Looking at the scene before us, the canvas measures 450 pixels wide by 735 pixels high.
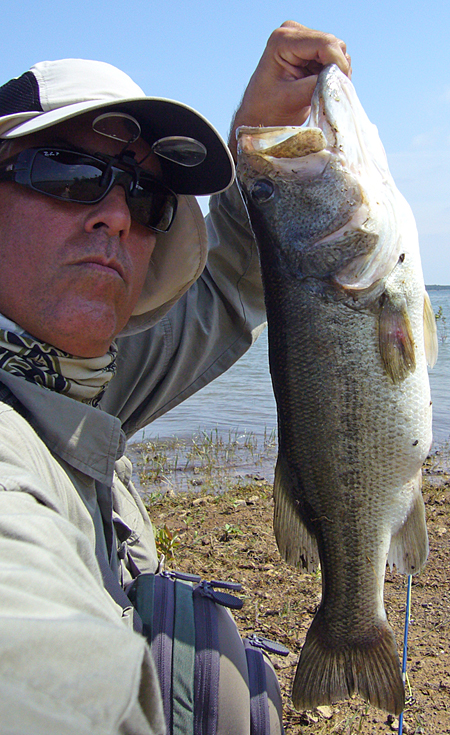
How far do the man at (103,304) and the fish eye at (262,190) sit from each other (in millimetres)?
186

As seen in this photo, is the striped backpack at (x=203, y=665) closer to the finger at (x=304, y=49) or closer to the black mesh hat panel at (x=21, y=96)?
the black mesh hat panel at (x=21, y=96)

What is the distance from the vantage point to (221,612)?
1995 mm

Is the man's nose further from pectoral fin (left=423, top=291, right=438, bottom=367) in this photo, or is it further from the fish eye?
pectoral fin (left=423, top=291, right=438, bottom=367)

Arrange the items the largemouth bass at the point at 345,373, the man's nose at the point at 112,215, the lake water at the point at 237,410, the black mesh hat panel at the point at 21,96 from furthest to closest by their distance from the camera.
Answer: the lake water at the point at 237,410
the largemouth bass at the point at 345,373
the man's nose at the point at 112,215
the black mesh hat panel at the point at 21,96

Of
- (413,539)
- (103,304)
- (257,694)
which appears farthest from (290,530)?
(103,304)

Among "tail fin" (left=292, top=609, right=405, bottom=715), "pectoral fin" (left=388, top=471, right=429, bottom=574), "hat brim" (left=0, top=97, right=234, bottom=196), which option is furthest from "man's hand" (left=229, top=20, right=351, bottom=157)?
"tail fin" (left=292, top=609, right=405, bottom=715)

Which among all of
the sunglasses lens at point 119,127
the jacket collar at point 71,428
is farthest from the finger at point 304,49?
the jacket collar at point 71,428

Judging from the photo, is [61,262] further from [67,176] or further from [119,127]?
[119,127]

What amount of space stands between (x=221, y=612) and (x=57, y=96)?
5.93 feet

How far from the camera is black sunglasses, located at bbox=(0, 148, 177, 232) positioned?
1820 mm

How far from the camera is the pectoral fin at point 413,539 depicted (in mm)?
2113

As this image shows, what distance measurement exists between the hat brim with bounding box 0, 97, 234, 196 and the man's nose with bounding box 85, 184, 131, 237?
0.29 m

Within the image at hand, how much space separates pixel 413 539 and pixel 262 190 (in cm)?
144

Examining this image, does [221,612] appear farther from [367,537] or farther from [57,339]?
[57,339]
